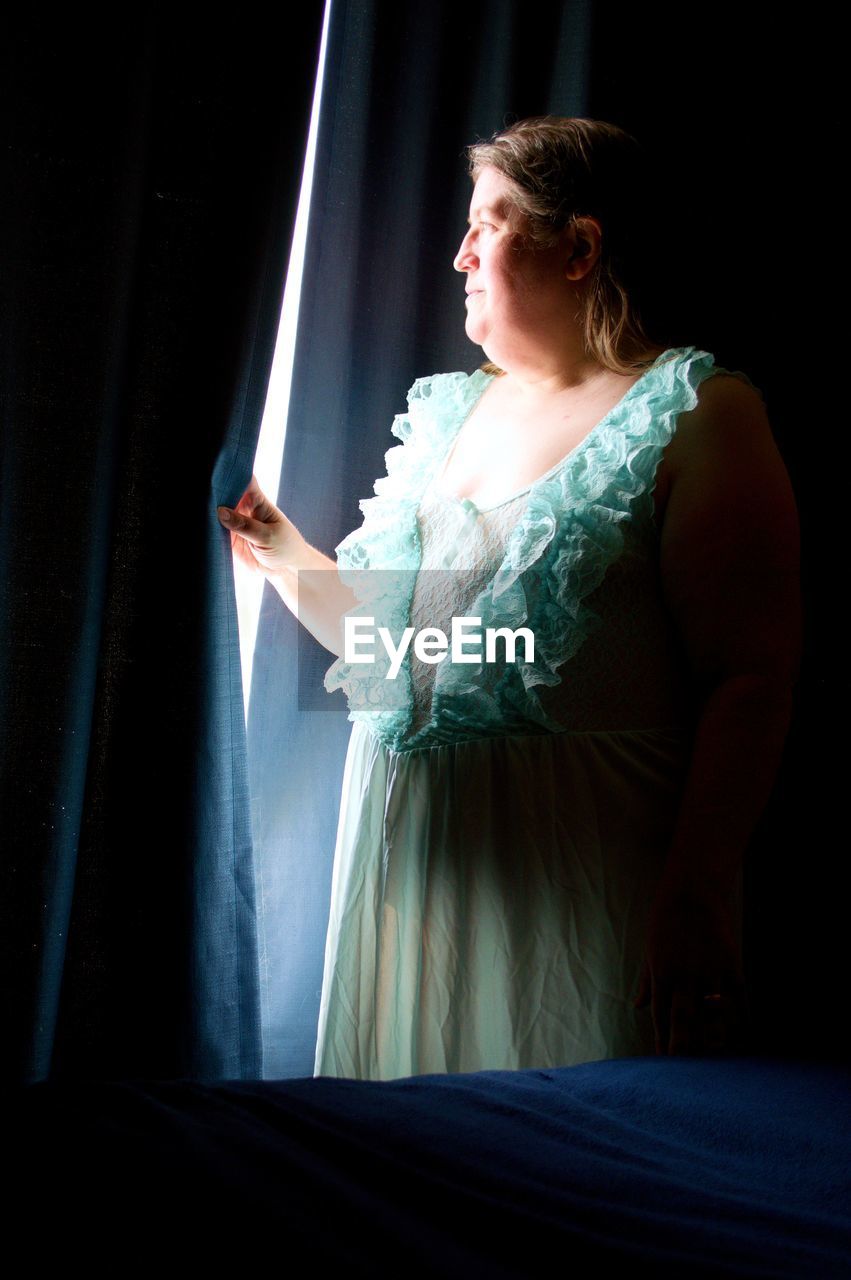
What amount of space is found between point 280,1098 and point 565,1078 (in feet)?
0.69

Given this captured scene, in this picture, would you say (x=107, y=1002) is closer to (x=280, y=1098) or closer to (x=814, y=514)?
(x=280, y=1098)

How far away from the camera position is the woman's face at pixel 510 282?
1.02m

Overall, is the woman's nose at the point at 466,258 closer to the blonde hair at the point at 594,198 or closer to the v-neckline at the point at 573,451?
the blonde hair at the point at 594,198

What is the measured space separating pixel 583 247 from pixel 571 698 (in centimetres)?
46

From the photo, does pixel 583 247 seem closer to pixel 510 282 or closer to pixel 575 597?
pixel 510 282

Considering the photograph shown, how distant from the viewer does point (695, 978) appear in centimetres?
79

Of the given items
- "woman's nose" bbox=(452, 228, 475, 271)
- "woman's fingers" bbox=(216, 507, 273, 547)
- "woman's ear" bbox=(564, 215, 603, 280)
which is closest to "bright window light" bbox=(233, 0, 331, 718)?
"woman's fingers" bbox=(216, 507, 273, 547)

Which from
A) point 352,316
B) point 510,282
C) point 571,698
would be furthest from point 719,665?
point 352,316

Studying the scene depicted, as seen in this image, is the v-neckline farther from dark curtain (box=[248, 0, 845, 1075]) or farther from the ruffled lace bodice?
dark curtain (box=[248, 0, 845, 1075])

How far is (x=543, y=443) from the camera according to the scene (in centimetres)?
100

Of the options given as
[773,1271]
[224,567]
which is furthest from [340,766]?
[773,1271]

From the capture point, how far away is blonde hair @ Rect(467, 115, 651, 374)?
101cm

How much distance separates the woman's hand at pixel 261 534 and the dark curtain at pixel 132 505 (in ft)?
0.19

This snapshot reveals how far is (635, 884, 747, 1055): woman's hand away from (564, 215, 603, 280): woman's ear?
0.61 metres
